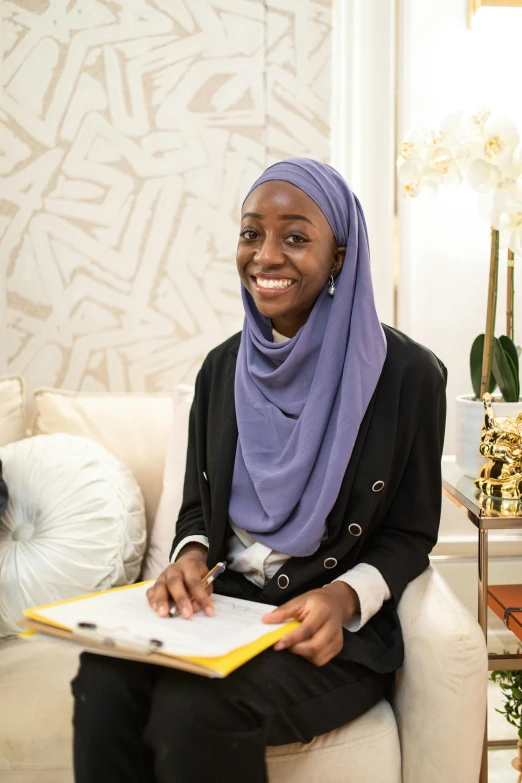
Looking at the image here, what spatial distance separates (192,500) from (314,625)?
43 cm

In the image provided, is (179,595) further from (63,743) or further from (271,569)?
(63,743)

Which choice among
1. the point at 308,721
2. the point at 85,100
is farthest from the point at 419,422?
the point at 85,100

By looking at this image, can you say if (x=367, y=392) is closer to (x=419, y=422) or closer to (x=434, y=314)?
(x=419, y=422)

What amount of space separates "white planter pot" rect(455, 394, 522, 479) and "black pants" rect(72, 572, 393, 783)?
729 millimetres

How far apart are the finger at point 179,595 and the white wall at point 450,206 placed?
1.26m

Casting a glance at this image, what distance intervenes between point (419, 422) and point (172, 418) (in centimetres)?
72

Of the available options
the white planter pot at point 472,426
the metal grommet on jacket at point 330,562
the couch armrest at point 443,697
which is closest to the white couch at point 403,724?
the couch armrest at point 443,697

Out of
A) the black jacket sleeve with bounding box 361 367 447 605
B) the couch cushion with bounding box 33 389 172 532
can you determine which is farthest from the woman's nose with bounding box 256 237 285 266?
the couch cushion with bounding box 33 389 172 532

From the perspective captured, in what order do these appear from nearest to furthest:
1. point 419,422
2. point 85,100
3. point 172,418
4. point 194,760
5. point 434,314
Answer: point 194,760 < point 419,422 < point 172,418 < point 85,100 < point 434,314

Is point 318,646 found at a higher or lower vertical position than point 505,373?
lower

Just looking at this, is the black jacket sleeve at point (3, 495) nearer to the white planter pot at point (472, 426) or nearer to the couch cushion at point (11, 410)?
the couch cushion at point (11, 410)

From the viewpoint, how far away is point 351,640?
3.72 feet

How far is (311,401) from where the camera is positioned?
1.23 meters

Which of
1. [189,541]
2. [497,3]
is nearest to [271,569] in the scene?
[189,541]
